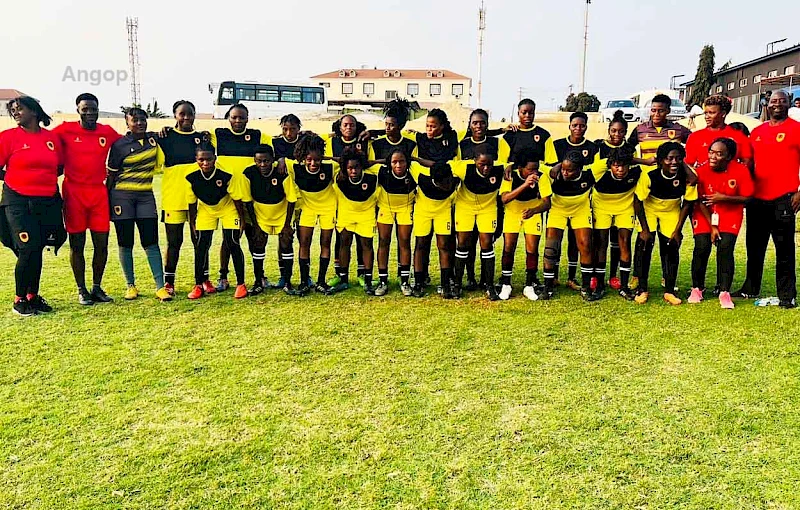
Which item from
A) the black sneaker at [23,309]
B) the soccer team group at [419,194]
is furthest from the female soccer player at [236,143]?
the black sneaker at [23,309]

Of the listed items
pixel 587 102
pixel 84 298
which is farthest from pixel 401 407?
pixel 587 102

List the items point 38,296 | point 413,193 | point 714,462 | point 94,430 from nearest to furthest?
point 714,462 < point 94,430 < point 38,296 < point 413,193

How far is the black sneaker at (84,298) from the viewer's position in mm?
5570

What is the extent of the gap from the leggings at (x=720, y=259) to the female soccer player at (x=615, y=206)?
596 millimetres

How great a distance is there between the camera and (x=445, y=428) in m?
3.21

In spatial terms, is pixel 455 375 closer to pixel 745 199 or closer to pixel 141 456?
pixel 141 456

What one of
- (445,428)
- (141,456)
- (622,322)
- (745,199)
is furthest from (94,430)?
(745,199)

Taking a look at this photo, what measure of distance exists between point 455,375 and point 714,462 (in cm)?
155

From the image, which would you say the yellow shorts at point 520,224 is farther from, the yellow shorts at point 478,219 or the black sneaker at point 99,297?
the black sneaker at point 99,297

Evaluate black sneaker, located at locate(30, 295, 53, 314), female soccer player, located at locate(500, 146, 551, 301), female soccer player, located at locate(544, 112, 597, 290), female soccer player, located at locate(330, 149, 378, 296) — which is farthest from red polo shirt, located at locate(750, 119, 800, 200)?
black sneaker, located at locate(30, 295, 53, 314)

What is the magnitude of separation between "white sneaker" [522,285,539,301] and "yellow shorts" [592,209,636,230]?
83 cm

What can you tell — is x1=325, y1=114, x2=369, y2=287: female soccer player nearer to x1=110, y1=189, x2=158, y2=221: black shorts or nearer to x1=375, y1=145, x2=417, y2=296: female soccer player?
x1=375, y1=145, x2=417, y2=296: female soccer player

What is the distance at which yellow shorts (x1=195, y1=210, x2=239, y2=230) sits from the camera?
226 inches

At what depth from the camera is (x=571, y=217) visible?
18.8 feet
